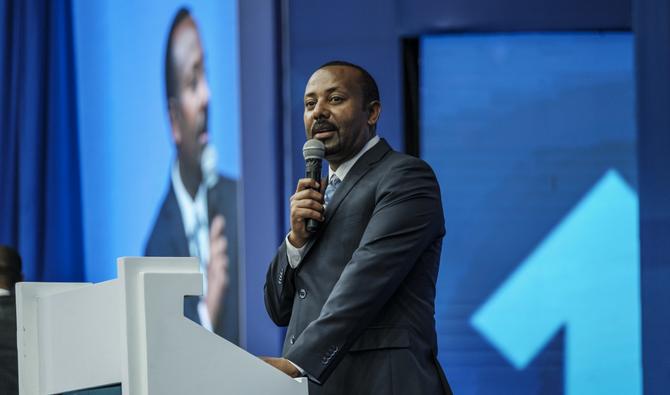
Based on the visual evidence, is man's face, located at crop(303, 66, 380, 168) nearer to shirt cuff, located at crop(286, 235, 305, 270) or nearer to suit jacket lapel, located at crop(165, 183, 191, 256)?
shirt cuff, located at crop(286, 235, 305, 270)

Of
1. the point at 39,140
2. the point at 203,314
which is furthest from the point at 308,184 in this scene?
the point at 39,140

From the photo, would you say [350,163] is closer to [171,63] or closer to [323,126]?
[323,126]

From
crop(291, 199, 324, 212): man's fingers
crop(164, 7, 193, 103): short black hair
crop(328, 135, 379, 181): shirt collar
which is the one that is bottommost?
crop(291, 199, 324, 212): man's fingers

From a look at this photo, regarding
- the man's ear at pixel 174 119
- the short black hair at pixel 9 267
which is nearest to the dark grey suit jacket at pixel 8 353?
the short black hair at pixel 9 267

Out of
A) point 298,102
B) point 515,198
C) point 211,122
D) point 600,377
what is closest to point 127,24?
point 211,122

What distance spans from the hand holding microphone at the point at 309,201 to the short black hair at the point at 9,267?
5.61 ft

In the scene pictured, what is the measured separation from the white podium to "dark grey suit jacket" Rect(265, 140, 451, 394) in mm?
220

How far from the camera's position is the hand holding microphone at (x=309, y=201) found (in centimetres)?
238

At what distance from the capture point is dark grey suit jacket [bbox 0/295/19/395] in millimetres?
3047

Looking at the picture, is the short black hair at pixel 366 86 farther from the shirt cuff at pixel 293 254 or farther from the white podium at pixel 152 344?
the white podium at pixel 152 344

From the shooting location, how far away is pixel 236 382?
1952 millimetres


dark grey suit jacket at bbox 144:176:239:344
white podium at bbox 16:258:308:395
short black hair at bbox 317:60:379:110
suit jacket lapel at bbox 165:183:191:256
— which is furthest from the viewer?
suit jacket lapel at bbox 165:183:191:256

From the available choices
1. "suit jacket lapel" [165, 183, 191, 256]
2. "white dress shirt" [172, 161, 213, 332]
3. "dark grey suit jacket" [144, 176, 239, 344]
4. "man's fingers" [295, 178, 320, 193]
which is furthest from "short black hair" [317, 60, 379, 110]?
"suit jacket lapel" [165, 183, 191, 256]

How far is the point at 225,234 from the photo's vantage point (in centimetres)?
543
